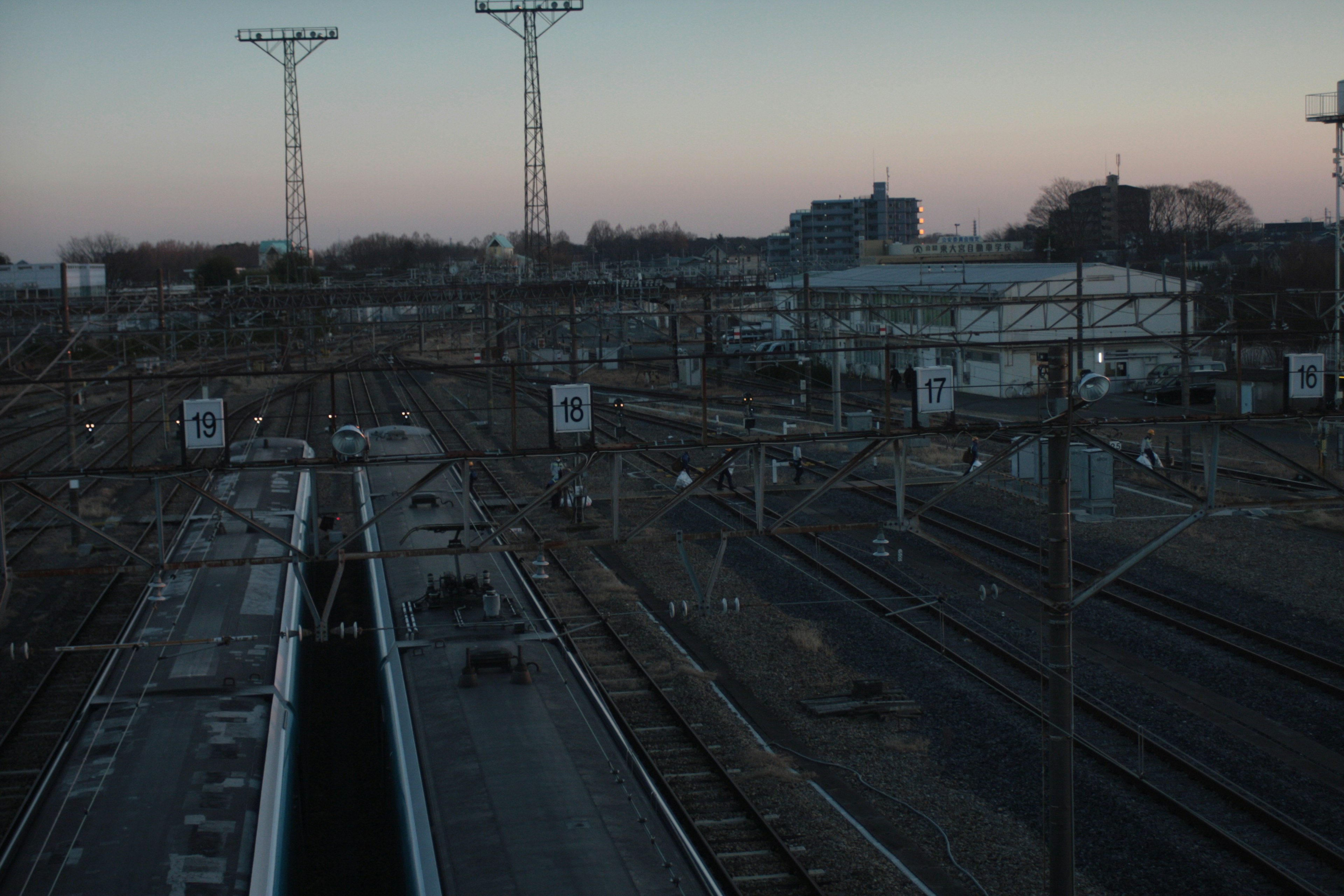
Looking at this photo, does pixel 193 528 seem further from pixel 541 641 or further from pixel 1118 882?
pixel 1118 882

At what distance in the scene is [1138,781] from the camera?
9562mm

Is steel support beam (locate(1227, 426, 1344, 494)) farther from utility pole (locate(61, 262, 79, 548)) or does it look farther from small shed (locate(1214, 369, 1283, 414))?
small shed (locate(1214, 369, 1283, 414))

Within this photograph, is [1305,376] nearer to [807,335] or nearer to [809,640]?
[809,640]

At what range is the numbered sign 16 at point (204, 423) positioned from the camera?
322 inches

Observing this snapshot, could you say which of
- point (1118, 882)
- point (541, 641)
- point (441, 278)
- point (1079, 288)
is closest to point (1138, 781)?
point (1118, 882)

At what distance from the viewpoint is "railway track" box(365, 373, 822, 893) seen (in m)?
8.30

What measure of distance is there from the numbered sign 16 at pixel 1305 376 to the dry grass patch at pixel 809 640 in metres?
6.05

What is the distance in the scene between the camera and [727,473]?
69.7ft

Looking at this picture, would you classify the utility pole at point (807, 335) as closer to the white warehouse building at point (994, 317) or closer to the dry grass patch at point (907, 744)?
the white warehouse building at point (994, 317)

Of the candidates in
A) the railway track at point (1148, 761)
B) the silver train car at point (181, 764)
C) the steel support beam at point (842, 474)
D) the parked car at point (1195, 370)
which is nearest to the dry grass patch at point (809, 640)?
the railway track at point (1148, 761)

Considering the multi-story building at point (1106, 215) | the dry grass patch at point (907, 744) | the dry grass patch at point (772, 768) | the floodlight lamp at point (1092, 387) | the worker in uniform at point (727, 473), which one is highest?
the multi-story building at point (1106, 215)

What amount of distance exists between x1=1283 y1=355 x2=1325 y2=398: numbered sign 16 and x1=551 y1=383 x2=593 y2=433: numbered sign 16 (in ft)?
17.5

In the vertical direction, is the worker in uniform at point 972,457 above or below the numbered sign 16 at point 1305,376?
below

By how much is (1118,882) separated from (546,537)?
40.7 ft
